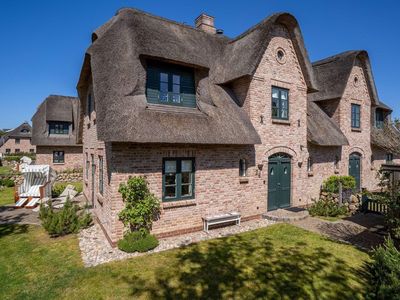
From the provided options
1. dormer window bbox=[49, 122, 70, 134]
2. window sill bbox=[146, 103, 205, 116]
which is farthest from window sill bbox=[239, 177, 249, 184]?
dormer window bbox=[49, 122, 70, 134]

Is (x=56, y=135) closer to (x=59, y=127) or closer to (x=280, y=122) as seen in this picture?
(x=59, y=127)

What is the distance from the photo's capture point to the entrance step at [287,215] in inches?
415

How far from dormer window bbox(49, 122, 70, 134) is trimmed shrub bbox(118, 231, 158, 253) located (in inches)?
912

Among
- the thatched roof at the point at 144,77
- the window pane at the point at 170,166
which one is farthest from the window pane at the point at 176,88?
the window pane at the point at 170,166

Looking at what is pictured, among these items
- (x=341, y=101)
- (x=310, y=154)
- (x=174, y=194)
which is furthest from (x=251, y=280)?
(x=341, y=101)

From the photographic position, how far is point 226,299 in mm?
5051

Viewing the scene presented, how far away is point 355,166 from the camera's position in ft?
54.4

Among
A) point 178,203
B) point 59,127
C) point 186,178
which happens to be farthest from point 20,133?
point 178,203

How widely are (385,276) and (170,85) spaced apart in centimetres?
837

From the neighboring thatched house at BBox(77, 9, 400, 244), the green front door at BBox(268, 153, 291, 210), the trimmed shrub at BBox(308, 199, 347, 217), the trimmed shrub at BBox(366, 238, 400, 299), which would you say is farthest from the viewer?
the trimmed shrub at BBox(308, 199, 347, 217)

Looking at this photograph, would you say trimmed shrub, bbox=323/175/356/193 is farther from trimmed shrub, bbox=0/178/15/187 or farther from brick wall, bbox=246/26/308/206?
trimmed shrub, bbox=0/178/15/187

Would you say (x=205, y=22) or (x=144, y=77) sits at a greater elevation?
(x=205, y=22)

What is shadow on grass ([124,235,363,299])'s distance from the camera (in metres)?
5.27

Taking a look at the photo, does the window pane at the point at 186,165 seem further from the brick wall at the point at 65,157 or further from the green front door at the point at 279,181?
the brick wall at the point at 65,157
